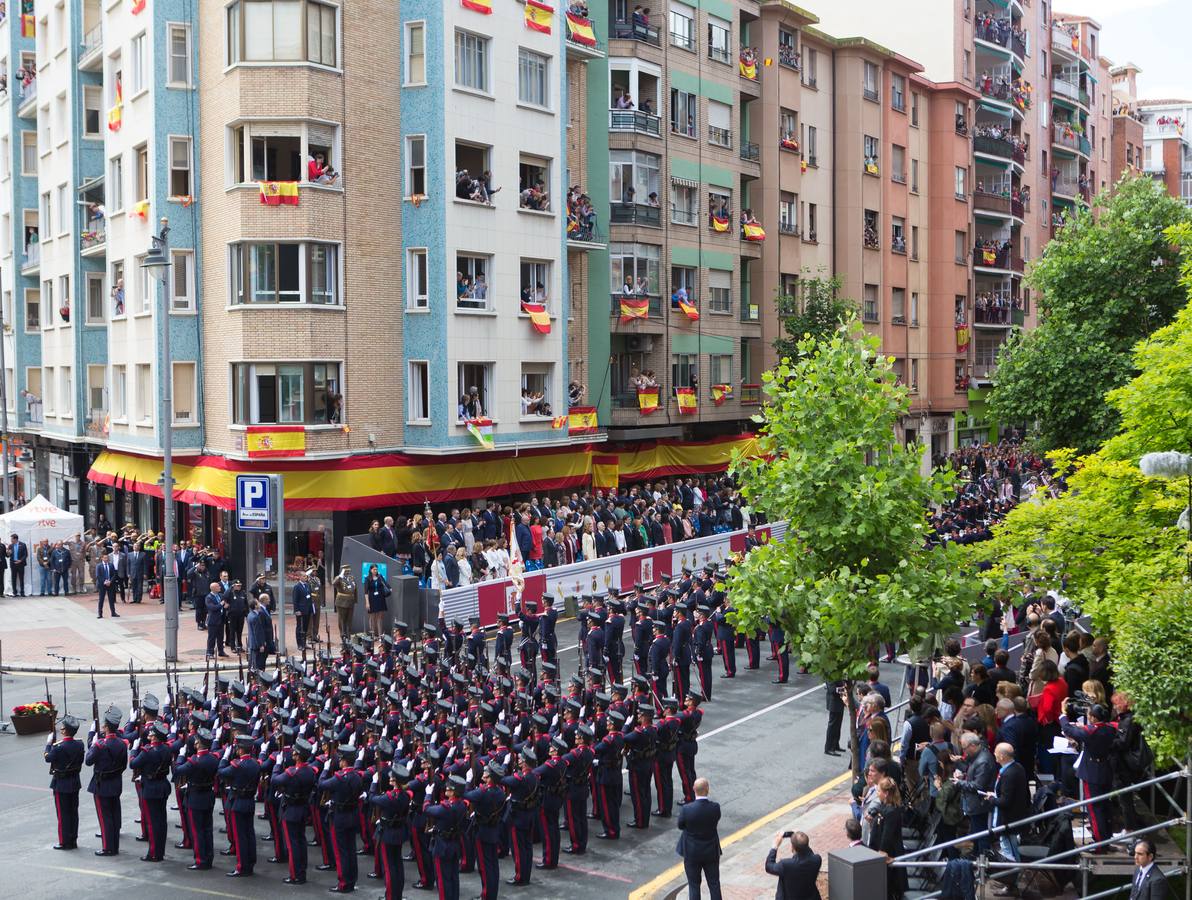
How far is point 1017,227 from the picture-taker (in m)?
73.6

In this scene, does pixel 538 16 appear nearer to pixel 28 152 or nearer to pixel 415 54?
pixel 415 54

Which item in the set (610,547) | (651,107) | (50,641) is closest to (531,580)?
(610,547)

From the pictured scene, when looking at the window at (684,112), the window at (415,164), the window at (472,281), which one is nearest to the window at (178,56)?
the window at (415,164)

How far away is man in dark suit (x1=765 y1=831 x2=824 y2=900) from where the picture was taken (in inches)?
506

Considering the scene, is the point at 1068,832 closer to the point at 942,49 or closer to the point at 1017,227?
the point at 942,49

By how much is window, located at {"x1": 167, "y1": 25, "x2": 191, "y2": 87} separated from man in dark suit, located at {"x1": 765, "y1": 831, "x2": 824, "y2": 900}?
3082 cm

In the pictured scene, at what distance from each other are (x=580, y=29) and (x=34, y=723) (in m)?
27.9

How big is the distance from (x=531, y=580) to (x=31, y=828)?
14.5m

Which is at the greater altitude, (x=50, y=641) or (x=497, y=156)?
(x=497, y=156)

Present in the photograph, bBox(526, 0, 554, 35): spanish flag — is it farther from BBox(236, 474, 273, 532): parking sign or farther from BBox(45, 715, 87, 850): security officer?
BBox(45, 715, 87, 850): security officer

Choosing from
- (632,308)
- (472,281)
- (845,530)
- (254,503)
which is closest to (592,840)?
(845,530)

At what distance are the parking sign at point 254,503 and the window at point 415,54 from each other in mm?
14440

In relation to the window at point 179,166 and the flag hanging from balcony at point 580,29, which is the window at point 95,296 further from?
the flag hanging from balcony at point 580,29

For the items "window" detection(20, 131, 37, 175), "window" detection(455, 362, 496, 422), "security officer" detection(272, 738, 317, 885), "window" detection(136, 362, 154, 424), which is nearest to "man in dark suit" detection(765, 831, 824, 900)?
"security officer" detection(272, 738, 317, 885)
